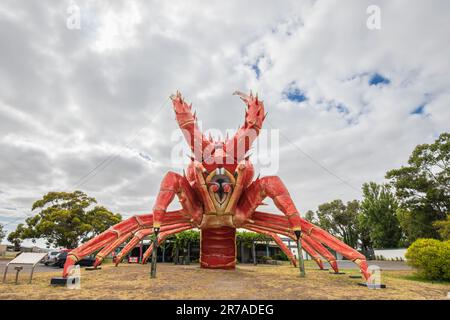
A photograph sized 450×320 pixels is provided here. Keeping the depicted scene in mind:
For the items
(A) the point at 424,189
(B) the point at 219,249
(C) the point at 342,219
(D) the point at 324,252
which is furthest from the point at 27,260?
(C) the point at 342,219

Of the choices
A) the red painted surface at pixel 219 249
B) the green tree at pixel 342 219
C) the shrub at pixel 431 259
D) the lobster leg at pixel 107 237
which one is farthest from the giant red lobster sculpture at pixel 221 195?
the green tree at pixel 342 219

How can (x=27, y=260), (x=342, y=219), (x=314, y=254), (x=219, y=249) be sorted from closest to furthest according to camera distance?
(x=27, y=260), (x=219, y=249), (x=314, y=254), (x=342, y=219)

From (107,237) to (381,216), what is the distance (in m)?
42.0

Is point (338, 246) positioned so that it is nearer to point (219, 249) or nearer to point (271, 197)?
point (271, 197)

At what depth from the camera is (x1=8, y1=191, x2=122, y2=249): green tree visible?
86.8 feet

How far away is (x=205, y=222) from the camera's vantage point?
31.2 feet

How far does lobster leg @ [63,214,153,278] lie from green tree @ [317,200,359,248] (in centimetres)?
5268

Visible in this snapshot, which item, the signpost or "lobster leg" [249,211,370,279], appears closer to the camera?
the signpost

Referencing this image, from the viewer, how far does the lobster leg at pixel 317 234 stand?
738 centimetres

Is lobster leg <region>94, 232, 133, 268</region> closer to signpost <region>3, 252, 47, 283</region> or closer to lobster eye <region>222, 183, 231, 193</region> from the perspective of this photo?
signpost <region>3, 252, 47, 283</region>

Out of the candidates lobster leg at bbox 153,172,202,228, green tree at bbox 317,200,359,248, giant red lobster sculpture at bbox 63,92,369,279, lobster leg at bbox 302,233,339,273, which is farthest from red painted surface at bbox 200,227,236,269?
green tree at bbox 317,200,359,248

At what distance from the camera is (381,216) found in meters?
39.5
